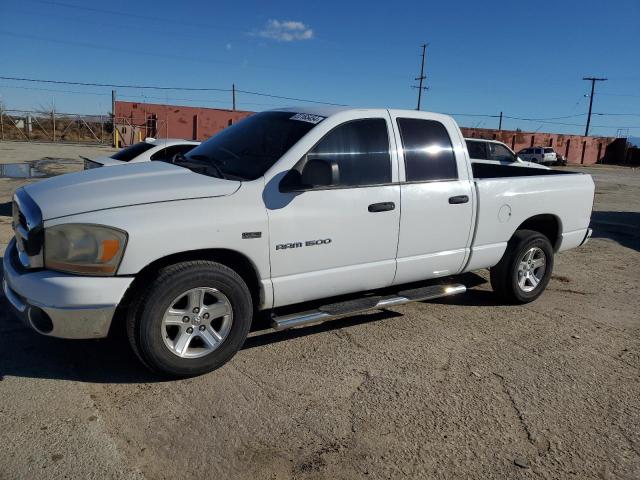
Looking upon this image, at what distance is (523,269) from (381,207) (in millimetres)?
2113

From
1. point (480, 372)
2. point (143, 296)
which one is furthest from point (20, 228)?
point (480, 372)

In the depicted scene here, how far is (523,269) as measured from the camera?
5.48 m

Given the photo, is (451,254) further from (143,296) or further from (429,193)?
(143,296)

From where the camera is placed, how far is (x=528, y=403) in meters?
3.55

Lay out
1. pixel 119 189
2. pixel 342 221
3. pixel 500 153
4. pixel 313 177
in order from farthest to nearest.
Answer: pixel 500 153
pixel 342 221
pixel 313 177
pixel 119 189

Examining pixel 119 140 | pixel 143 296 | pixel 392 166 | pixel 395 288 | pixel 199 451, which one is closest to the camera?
pixel 199 451

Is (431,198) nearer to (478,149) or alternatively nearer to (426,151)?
(426,151)

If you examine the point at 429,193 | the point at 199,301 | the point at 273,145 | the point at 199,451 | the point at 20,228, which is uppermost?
the point at 273,145

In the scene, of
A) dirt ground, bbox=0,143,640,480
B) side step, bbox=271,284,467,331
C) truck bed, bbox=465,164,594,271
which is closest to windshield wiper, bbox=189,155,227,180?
side step, bbox=271,284,467,331

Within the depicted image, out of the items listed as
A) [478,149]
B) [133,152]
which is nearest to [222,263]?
[133,152]

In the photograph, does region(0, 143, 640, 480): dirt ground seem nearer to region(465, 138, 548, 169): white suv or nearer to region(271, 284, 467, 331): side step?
region(271, 284, 467, 331): side step

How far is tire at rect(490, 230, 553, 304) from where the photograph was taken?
17.5 ft

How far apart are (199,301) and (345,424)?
4.11 ft

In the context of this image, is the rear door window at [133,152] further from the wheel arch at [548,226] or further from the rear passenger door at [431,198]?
the wheel arch at [548,226]
